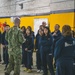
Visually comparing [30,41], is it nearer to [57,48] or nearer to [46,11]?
[57,48]

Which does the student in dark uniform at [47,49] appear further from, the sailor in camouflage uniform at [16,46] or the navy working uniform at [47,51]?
the sailor in camouflage uniform at [16,46]

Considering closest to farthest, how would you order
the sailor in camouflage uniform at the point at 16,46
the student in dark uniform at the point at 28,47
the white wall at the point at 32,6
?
1. the sailor in camouflage uniform at the point at 16,46
2. the student in dark uniform at the point at 28,47
3. the white wall at the point at 32,6

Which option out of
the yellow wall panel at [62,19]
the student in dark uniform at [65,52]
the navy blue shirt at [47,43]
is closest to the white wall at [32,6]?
the yellow wall panel at [62,19]

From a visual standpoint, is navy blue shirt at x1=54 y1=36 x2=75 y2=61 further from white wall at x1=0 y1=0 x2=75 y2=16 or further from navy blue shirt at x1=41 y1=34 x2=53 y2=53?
white wall at x1=0 y1=0 x2=75 y2=16

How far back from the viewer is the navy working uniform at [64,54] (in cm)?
720

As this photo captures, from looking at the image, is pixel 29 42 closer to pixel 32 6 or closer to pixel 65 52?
pixel 65 52

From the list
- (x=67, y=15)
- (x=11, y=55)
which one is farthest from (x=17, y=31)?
(x=67, y=15)

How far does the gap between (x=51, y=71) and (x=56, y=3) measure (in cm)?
848

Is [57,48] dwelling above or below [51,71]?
above

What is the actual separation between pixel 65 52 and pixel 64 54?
6cm

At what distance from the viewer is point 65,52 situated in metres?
7.27

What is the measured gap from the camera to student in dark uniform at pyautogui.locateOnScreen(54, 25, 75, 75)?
7207 millimetres

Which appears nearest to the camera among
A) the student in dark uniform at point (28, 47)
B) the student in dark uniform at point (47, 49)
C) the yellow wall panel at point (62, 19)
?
the student in dark uniform at point (47, 49)

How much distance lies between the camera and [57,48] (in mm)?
7234
